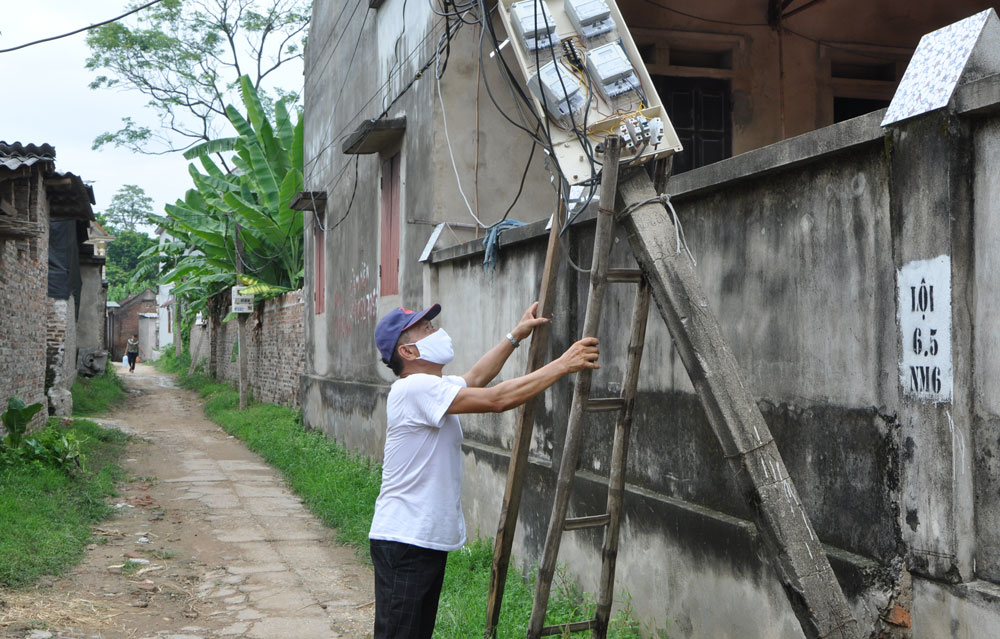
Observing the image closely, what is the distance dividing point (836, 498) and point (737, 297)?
103cm

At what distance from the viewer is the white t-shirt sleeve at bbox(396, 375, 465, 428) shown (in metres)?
3.70

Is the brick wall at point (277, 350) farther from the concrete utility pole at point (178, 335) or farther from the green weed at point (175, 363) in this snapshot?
the concrete utility pole at point (178, 335)

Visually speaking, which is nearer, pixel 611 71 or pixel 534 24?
pixel 611 71

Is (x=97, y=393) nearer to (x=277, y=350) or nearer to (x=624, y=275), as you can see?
(x=277, y=350)

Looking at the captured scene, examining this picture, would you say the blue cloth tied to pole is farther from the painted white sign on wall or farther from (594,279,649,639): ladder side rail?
the painted white sign on wall

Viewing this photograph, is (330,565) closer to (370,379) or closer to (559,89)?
(370,379)

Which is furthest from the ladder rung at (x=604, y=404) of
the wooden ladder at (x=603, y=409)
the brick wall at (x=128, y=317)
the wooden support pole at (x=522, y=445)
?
the brick wall at (x=128, y=317)

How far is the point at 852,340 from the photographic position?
3.43 metres

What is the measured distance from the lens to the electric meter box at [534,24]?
13.0 ft

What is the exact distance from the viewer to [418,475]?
3818mm

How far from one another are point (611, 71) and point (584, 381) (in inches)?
50.7

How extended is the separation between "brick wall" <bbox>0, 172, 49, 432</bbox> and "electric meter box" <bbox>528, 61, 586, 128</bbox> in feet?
25.9

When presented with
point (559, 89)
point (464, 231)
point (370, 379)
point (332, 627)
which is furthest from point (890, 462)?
point (370, 379)

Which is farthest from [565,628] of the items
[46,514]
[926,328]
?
[46,514]
